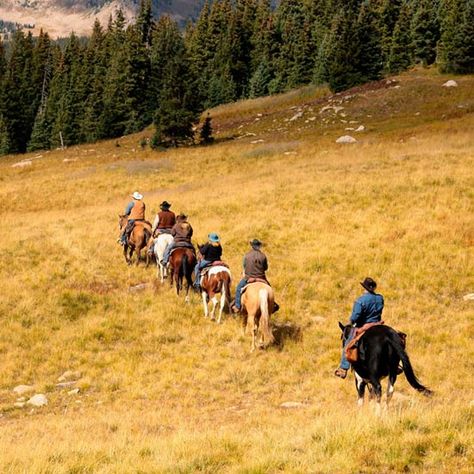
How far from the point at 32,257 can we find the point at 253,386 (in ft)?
47.6

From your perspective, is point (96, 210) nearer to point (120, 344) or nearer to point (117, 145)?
point (120, 344)

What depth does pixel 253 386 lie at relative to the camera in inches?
482

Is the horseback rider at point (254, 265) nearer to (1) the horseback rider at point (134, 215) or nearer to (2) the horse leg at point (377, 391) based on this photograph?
(2) the horse leg at point (377, 391)

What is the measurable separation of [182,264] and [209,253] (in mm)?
1553

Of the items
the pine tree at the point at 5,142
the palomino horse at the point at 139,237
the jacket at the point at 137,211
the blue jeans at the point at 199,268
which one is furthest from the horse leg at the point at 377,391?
the pine tree at the point at 5,142

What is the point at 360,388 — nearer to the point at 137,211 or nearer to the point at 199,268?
the point at 199,268

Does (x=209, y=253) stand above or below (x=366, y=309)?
below

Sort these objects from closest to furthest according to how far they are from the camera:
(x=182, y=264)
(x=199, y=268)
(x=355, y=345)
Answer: (x=355, y=345)
(x=199, y=268)
(x=182, y=264)

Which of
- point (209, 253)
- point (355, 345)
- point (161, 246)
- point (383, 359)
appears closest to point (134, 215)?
point (161, 246)

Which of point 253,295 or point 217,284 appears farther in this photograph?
point 217,284

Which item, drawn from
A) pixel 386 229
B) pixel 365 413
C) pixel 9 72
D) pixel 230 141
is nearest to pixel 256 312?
pixel 365 413

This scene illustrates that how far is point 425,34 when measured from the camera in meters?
81.4

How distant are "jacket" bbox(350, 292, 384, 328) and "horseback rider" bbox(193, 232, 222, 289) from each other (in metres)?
6.91

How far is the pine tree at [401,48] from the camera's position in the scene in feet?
268
